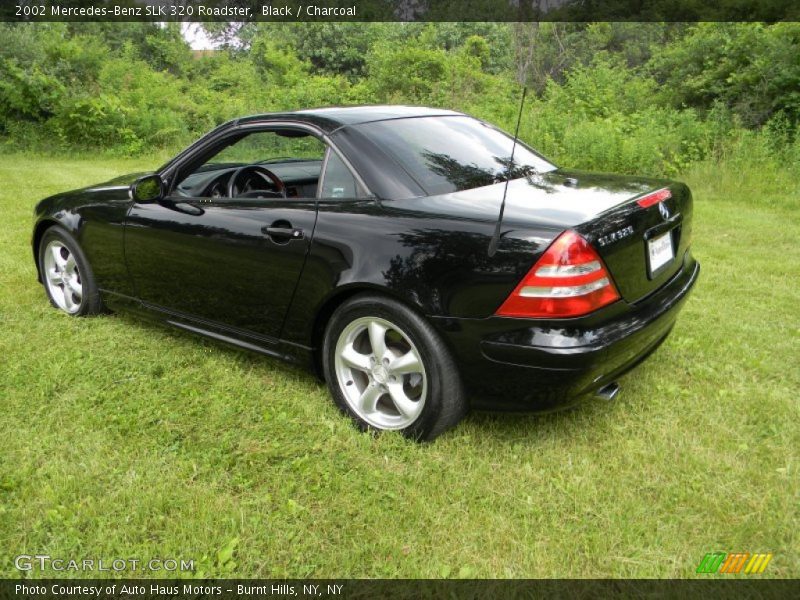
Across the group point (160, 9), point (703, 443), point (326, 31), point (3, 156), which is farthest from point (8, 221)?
point (160, 9)

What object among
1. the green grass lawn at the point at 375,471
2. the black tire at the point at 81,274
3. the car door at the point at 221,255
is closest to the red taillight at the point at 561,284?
the green grass lawn at the point at 375,471

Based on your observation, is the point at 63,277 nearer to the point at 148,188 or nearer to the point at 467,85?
the point at 148,188

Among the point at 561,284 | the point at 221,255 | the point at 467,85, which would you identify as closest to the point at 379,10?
the point at 467,85

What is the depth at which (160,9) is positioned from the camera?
90.3 feet

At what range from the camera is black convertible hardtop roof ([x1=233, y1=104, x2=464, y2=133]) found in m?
3.19

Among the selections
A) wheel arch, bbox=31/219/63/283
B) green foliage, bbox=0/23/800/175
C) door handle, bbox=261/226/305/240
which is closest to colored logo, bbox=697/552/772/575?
door handle, bbox=261/226/305/240

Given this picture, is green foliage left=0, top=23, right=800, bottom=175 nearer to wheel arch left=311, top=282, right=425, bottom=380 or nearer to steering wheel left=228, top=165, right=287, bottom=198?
steering wheel left=228, top=165, right=287, bottom=198

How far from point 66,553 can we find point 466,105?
Result: 45.2ft

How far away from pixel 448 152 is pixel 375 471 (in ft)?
5.16

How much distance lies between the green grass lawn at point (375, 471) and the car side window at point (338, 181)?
3.43 feet

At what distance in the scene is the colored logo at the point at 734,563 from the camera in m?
2.16

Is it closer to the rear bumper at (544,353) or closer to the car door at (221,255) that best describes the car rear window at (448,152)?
the car door at (221,255)

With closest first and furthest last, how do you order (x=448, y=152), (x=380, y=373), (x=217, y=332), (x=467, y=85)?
(x=380, y=373), (x=448, y=152), (x=217, y=332), (x=467, y=85)

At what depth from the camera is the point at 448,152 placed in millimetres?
3256
